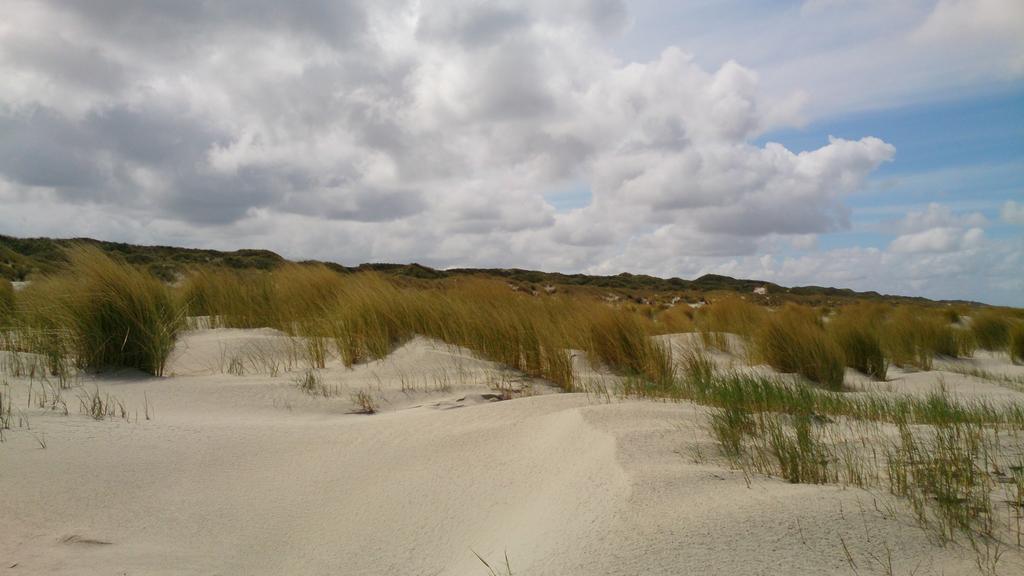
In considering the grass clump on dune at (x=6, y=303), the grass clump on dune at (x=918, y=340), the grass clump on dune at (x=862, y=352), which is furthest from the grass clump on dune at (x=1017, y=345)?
the grass clump on dune at (x=6, y=303)

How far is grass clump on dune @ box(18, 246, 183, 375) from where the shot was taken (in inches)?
186

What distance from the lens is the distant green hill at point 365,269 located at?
12320mm

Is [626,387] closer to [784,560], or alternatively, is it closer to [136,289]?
[784,560]

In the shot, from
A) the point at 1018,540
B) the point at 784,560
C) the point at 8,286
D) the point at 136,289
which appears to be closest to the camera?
the point at 784,560

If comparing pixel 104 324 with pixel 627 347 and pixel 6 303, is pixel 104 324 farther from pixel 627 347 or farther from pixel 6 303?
pixel 627 347

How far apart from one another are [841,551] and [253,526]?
2.11 m

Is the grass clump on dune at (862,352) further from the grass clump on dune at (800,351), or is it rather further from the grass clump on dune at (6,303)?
the grass clump on dune at (6,303)

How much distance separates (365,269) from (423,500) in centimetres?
1242

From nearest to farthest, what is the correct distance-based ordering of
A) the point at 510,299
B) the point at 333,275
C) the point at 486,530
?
the point at 486,530
the point at 510,299
the point at 333,275

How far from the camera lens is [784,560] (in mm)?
1781

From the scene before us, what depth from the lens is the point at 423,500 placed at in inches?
100.0

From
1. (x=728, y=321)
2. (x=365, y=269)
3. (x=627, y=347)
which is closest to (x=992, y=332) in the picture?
(x=728, y=321)

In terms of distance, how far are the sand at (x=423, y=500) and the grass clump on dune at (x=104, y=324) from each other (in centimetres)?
79

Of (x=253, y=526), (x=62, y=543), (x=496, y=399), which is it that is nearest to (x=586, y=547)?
(x=253, y=526)
